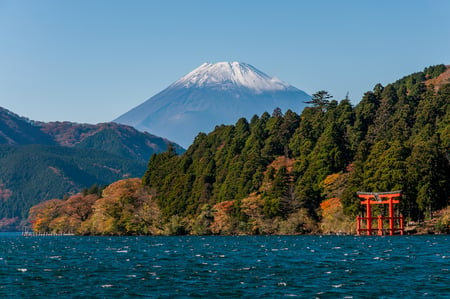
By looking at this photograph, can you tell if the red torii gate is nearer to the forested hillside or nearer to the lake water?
the forested hillside

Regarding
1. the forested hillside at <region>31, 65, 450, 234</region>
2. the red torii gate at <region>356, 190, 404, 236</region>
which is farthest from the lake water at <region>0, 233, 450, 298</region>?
the forested hillside at <region>31, 65, 450, 234</region>

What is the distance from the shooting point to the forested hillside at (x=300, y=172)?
4619 inches

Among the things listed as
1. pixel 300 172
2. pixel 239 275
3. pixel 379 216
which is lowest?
pixel 239 275

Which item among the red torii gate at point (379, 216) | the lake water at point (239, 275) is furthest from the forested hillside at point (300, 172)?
the lake water at point (239, 275)

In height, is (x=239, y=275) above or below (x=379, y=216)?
below

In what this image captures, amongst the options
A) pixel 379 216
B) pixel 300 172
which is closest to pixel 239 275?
pixel 379 216

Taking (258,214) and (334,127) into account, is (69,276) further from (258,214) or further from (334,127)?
(334,127)

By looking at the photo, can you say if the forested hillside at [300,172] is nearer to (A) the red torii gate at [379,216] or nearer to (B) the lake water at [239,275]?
(A) the red torii gate at [379,216]

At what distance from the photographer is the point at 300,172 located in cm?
13900

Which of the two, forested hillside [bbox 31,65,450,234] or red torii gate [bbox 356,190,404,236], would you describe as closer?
red torii gate [bbox 356,190,404,236]

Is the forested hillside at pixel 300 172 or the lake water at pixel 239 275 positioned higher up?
the forested hillside at pixel 300 172

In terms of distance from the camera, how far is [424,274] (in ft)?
152

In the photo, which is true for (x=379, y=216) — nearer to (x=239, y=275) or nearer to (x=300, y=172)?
(x=300, y=172)

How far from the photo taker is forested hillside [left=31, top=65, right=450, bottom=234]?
385 feet
